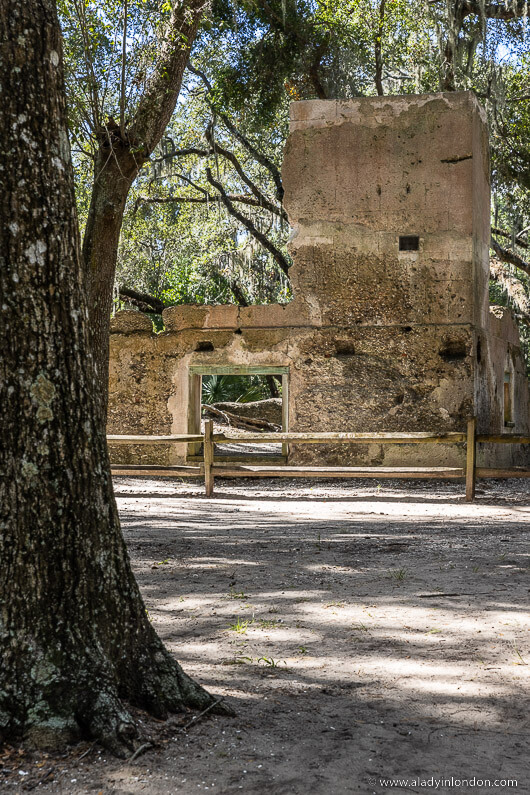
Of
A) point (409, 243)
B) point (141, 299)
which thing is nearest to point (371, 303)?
point (409, 243)

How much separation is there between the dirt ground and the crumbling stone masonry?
4706mm

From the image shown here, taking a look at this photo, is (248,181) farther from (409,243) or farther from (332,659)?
(332,659)

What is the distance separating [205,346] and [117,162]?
17.1 ft

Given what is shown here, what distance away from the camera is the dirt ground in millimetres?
2859

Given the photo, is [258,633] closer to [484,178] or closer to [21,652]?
[21,652]

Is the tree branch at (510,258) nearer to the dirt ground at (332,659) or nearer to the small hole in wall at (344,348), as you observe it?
the small hole in wall at (344,348)

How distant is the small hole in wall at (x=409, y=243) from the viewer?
13.6 metres

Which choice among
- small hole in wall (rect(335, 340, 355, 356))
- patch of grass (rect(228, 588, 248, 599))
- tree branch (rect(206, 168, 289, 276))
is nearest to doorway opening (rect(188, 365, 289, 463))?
small hole in wall (rect(335, 340, 355, 356))

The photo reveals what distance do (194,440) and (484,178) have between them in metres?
7.07

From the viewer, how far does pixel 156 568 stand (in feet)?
21.7

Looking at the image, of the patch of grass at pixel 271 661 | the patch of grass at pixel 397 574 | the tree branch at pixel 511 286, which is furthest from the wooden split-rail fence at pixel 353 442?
the tree branch at pixel 511 286

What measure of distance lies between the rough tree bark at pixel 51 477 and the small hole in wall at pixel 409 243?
35.5 feet

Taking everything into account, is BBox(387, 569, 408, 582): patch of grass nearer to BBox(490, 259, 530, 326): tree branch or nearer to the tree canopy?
the tree canopy

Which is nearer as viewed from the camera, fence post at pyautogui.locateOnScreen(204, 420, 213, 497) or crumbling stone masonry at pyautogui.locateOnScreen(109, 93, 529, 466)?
fence post at pyautogui.locateOnScreen(204, 420, 213, 497)
